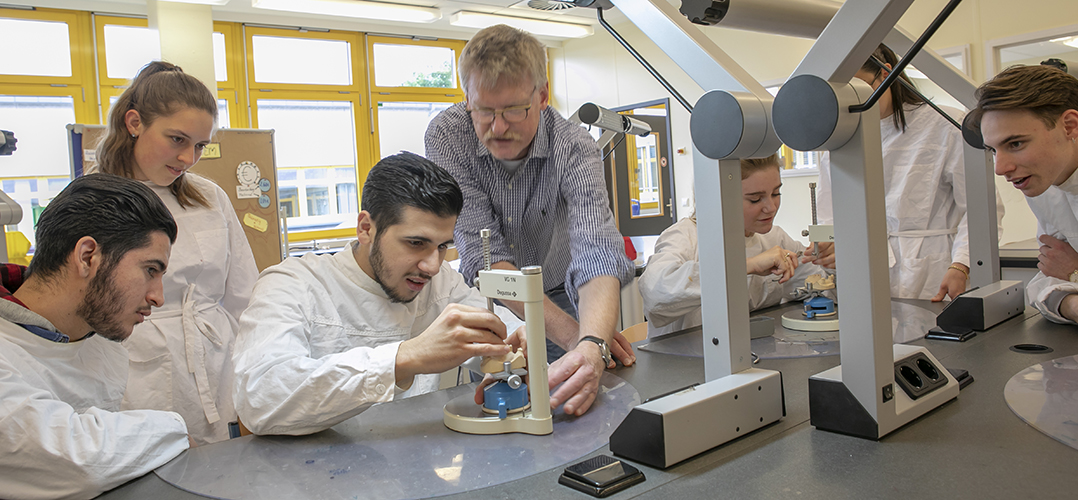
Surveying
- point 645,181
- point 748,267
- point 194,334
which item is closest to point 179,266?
point 194,334

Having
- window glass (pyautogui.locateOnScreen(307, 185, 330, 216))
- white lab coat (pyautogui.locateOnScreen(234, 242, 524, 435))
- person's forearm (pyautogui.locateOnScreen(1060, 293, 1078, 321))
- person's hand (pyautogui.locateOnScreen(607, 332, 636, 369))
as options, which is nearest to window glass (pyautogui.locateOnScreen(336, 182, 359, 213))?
window glass (pyautogui.locateOnScreen(307, 185, 330, 216))

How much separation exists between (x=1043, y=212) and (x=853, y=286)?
44.7 inches

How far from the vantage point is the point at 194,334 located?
1.78 m

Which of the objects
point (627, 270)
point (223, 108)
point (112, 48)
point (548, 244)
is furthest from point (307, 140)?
point (627, 270)

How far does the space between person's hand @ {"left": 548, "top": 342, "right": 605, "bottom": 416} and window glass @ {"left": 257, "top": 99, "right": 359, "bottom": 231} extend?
572 cm

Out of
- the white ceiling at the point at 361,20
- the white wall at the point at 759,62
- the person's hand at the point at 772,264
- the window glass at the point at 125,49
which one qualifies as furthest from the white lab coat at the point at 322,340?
the window glass at the point at 125,49

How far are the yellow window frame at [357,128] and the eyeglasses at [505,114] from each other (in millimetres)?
4792

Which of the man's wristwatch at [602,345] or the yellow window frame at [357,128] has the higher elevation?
the yellow window frame at [357,128]

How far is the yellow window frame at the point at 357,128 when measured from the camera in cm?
631

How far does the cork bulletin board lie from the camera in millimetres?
4215

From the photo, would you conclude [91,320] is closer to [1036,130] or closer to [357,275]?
[357,275]

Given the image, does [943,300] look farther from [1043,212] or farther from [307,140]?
[307,140]

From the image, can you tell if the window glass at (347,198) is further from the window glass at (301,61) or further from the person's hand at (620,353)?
the person's hand at (620,353)

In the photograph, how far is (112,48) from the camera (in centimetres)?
578
